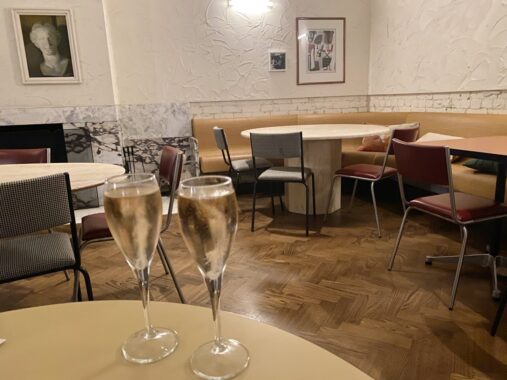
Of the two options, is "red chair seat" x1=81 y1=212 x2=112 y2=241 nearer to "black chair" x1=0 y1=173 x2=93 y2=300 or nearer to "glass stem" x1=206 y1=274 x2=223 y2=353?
"black chair" x1=0 y1=173 x2=93 y2=300

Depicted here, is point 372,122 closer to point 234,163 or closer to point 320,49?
point 320,49

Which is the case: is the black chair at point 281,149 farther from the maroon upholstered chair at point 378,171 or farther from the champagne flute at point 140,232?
the champagne flute at point 140,232

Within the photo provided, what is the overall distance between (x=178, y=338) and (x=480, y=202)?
2.12m

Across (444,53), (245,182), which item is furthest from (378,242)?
(444,53)

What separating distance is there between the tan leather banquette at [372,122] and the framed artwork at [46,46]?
5.02ft

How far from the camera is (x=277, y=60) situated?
484cm

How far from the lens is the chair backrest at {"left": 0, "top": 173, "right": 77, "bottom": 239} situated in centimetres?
133

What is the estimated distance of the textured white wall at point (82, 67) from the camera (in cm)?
381

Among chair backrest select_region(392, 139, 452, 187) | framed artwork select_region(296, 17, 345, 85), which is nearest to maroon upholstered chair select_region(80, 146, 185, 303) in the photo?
chair backrest select_region(392, 139, 452, 187)

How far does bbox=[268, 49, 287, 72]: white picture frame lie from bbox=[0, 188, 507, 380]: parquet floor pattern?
7.93 feet

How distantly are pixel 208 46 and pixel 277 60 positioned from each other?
0.91m

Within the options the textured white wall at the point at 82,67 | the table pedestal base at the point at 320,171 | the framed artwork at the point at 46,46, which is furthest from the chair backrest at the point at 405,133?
the framed artwork at the point at 46,46

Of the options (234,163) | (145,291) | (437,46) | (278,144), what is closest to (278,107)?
(234,163)

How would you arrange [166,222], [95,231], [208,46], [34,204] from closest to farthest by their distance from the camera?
[34,204] → [95,231] → [166,222] → [208,46]
